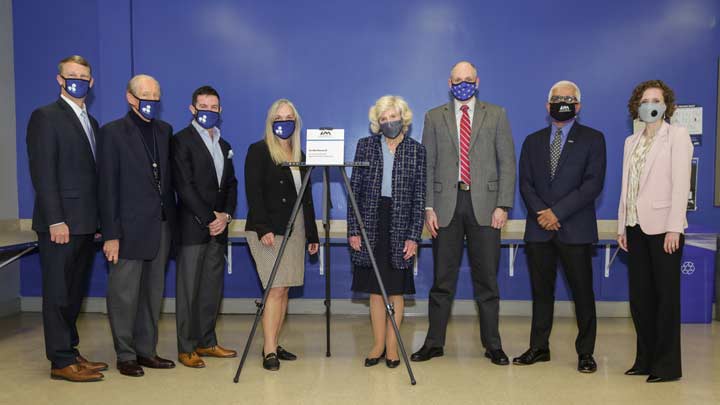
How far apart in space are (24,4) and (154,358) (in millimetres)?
3986

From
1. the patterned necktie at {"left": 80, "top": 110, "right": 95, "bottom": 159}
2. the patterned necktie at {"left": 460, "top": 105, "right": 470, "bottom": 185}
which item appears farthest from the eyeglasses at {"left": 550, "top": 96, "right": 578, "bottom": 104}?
the patterned necktie at {"left": 80, "top": 110, "right": 95, "bottom": 159}

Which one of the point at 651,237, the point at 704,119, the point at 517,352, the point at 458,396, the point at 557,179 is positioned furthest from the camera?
the point at 704,119

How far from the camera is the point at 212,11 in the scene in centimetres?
568

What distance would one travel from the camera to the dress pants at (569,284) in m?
3.78

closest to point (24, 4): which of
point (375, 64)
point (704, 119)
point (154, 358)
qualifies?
point (375, 64)

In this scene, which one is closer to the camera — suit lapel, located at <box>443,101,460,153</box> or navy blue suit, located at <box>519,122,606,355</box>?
navy blue suit, located at <box>519,122,606,355</box>

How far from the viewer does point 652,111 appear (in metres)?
3.54

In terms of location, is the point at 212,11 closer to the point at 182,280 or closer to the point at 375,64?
the point at 375,64

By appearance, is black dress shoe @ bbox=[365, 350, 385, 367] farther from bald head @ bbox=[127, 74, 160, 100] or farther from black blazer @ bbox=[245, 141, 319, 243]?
bald head @ bbox=[127, 74, 160, 100]

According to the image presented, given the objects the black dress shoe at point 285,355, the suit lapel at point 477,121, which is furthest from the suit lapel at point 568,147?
the black dress shoe at point 285,355

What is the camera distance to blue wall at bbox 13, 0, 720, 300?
555 cm

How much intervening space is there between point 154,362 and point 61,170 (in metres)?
1.36

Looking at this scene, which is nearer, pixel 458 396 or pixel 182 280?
pixel 458 396

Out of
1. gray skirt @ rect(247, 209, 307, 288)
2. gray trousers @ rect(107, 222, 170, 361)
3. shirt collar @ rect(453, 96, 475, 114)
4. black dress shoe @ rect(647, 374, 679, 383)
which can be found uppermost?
shirt collar @ rect(453, 96, 475, 114)
